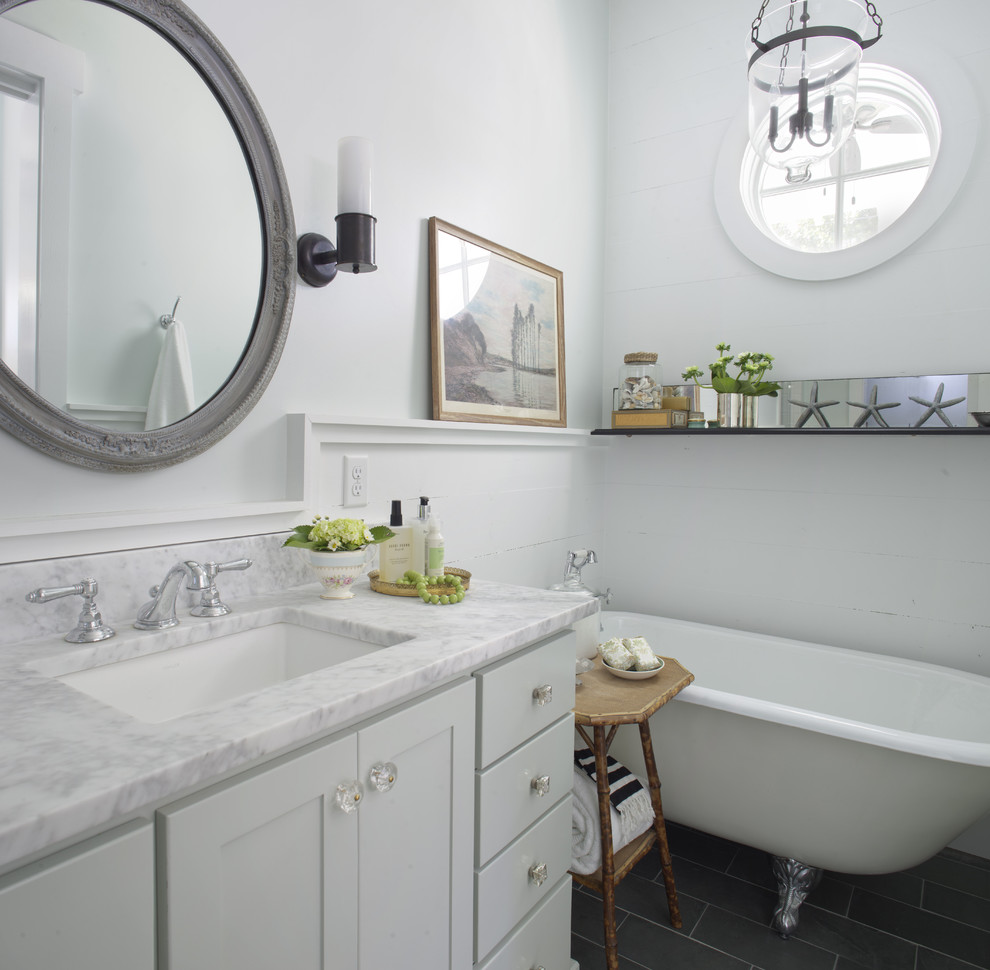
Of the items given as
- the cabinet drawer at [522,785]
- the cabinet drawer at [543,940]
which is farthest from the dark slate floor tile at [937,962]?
the cabinet drawer at [522,785]

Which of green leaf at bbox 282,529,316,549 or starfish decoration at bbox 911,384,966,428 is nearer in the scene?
green leaf at bbox 282,529,316,549

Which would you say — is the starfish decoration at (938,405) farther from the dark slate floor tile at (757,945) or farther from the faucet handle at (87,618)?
the faucet handle at (87,618)

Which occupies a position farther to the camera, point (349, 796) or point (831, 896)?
point (831, 896)

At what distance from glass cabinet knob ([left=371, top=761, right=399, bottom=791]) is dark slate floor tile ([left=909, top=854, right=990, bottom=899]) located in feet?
6.21

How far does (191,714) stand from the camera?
78cm

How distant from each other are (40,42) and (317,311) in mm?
639

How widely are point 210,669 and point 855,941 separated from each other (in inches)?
66.9

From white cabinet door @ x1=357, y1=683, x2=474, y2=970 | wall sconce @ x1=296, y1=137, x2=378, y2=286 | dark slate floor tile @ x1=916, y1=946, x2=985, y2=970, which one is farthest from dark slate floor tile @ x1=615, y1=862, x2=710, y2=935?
wall sconce @ x1=296, y1=137, x2=378, y2=286

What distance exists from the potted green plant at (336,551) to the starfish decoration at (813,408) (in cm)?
163

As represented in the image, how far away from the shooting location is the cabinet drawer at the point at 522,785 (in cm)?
116

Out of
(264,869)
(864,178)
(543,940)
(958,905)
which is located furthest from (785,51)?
(958,905)

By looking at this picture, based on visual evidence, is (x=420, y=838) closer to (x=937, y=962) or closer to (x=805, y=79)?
(x=937, y=962)

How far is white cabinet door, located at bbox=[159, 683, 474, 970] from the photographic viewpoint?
71cm

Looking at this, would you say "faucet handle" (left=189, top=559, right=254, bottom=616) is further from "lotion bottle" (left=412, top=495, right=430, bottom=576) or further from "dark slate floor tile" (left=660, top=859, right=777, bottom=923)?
"dark slate floor tile" (left=660, top=859, right=777, bottom=923)
